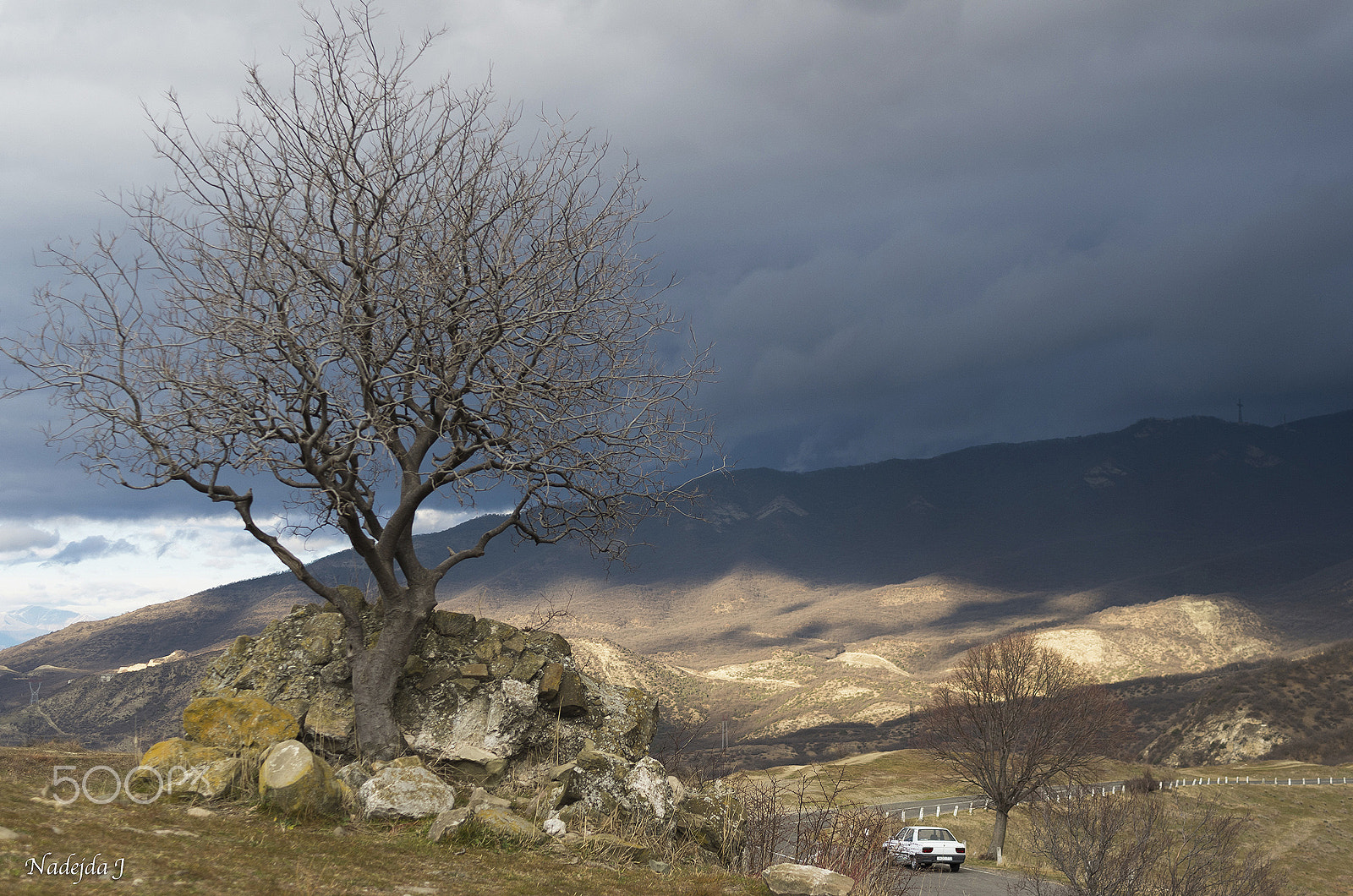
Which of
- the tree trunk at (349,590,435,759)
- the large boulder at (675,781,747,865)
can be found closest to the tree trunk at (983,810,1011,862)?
the large boulder at (675,781,747,865)

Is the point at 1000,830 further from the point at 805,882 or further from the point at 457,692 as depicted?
the point at 805,882

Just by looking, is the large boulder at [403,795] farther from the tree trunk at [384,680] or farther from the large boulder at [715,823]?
the large boulder at [715,823]

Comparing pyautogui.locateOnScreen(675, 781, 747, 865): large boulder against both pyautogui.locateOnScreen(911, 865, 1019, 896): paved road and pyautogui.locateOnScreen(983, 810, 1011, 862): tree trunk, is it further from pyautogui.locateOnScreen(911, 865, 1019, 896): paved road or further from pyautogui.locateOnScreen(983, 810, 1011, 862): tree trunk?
pyautogui.locateOnScreen(983, 810, 1011, 862): tree trunk

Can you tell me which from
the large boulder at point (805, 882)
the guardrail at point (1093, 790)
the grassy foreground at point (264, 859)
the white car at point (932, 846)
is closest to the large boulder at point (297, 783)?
the grassy foreground at point (264, 859)

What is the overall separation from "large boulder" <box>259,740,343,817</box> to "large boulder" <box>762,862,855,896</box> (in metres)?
4.67

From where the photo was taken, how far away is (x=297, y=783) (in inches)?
331

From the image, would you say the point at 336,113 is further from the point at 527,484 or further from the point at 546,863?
the point at 546,863

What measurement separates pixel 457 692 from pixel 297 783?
137 inches

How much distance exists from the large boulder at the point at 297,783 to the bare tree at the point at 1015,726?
36412 mm

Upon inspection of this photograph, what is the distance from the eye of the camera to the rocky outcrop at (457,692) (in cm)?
1116

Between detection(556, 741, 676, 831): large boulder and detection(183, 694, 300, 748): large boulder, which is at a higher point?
detection(183, 694, 300, 748): large boulder

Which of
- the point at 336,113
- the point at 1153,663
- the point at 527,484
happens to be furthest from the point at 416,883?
the point at 1153,663

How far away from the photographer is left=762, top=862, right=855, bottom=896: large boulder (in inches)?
293

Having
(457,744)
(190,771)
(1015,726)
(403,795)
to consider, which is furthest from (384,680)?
(1015,726)
